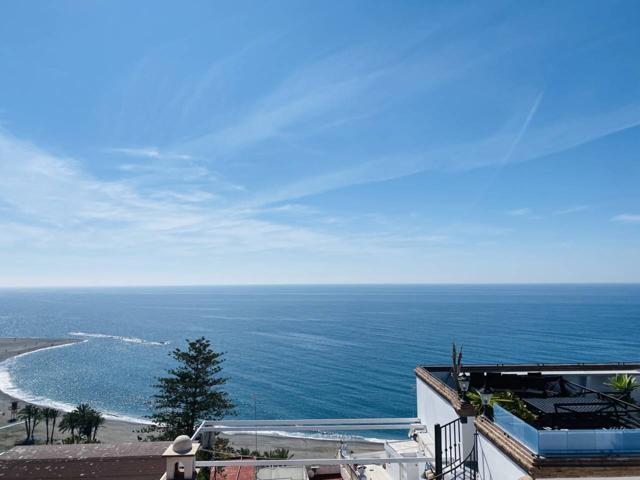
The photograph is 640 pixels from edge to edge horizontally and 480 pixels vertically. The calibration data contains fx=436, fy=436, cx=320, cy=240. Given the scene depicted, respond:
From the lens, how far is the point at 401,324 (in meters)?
110

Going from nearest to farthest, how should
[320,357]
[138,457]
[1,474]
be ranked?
[1,474] → [138,457] → [320,357]

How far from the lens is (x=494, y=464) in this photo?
724 centimetres

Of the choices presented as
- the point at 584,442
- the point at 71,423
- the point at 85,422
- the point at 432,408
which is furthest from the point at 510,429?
the point at 71,423

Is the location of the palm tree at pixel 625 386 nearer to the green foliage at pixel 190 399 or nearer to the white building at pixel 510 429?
the white building at pixel 510 429

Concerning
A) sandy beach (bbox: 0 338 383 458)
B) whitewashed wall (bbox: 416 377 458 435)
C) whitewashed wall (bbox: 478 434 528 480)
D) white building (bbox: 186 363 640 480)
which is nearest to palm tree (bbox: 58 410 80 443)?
sandy beach (bbox: 0 338 383 458)

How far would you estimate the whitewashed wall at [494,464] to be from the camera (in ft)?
21.5

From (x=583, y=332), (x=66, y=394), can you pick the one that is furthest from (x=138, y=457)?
(x=583, y=332)

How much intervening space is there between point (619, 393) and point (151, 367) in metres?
72.0

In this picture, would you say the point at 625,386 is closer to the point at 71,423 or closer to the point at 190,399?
the point at 190,399

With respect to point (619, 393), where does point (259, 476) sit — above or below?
below

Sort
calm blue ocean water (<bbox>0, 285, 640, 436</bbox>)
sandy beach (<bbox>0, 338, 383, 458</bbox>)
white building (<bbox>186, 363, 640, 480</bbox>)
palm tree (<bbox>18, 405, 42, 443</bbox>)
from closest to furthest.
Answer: white building (<bbox>186, 363, 640, 480</bbox>), sandy beach (<bbox>0, 338, 383, 458</bbox>), palm tree (<bbox>18, 405, 42, 443</bbox>), calm blue ocean water (<bbox>0, 285, 640, 436</bbox>)

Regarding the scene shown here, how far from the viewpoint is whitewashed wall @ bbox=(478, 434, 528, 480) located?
6.54 meters

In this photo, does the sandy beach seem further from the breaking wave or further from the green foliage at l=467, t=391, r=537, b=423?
the breaking wave

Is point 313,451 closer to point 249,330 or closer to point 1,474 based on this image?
point 1,474
